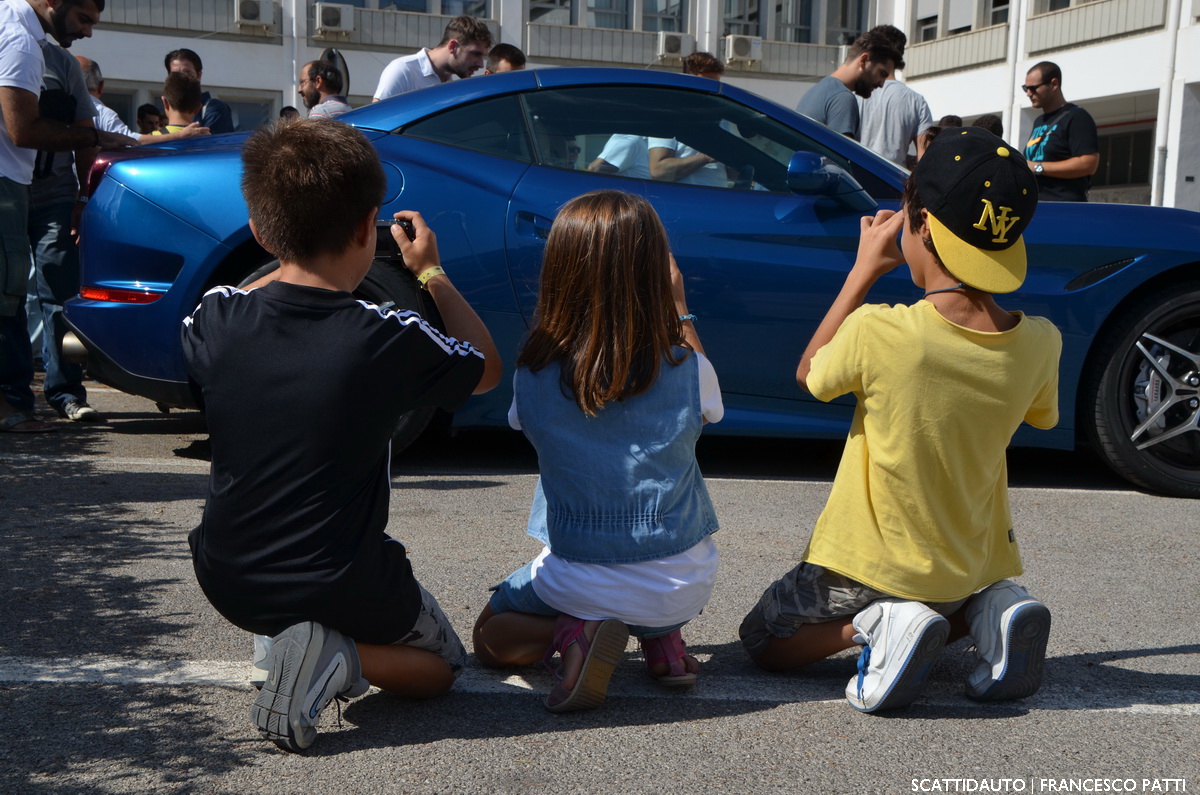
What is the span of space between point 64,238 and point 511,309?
2560 mm

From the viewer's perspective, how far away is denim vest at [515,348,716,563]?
2398 mm

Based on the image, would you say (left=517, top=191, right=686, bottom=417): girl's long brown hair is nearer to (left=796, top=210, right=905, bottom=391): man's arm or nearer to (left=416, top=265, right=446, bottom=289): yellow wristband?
(left=416, top=265, right=446, bottom=289): yellow wristband

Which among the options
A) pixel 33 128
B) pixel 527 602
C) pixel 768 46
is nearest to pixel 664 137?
pixel 527 602

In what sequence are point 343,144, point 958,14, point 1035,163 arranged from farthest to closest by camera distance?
point 958,14
point 1035,163
point 343,144

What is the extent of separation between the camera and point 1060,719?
2.38 metres

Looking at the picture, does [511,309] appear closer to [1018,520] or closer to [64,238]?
[1018,520]

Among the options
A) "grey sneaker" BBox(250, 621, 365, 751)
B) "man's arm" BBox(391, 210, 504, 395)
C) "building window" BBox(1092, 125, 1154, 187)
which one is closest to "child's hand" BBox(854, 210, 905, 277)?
"man's arm" BBox(391, 210, 504, 395)

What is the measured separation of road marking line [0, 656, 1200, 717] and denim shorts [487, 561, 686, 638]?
5.7 inches

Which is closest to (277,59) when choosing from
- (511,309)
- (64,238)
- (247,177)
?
(64,238)

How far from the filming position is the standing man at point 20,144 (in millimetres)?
4895

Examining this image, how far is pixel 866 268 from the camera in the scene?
8.19ft

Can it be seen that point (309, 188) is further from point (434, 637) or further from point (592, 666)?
point (592, 666)

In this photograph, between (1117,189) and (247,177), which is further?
(1117,189)

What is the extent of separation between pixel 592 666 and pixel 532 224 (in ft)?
7.30
